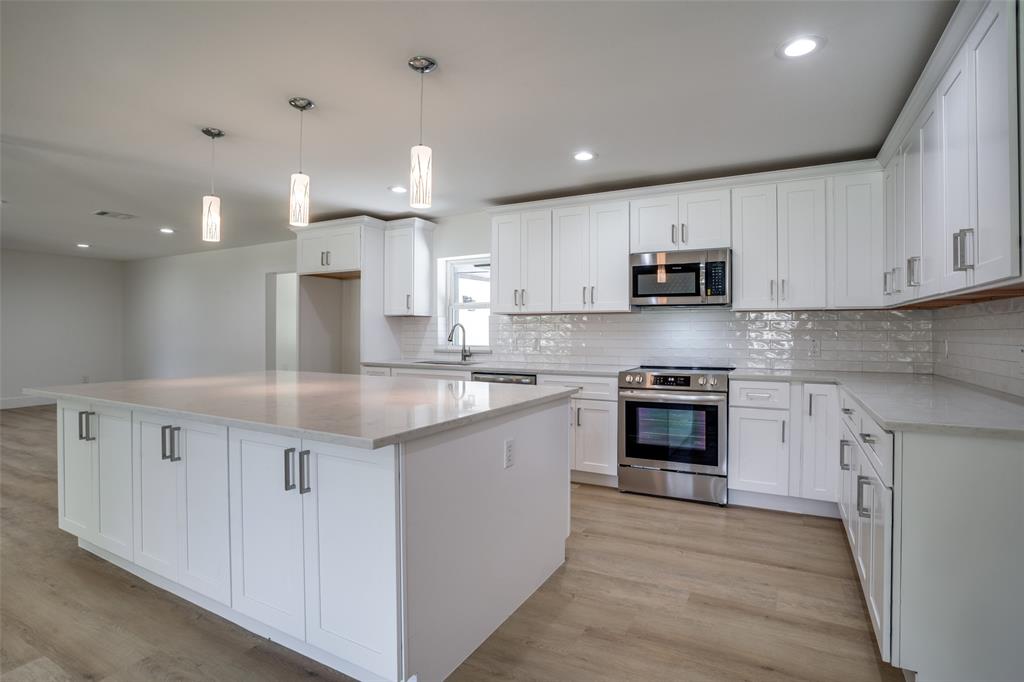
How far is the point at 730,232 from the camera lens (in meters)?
3.89

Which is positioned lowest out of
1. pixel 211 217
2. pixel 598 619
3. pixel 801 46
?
pixel 598 619

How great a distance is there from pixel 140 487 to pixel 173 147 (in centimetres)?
226

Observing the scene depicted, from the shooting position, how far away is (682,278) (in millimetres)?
3959

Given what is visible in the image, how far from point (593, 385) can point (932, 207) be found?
7.75ft

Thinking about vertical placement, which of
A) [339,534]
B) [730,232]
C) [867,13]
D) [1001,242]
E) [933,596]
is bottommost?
[933,596]

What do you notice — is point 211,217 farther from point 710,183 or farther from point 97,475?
point 710,183

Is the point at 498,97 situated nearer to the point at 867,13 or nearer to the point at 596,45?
the point at 596,45

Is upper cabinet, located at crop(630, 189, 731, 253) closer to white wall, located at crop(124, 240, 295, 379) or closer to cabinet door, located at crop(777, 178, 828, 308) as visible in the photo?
cabinet door, located at crop(777, 178, 828, 308)

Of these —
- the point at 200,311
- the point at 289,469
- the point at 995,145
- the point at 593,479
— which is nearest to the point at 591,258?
the point at 593,479

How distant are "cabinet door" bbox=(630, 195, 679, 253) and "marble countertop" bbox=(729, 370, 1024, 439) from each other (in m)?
1.41

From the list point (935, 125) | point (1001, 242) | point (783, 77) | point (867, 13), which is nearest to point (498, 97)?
point (783, 77)

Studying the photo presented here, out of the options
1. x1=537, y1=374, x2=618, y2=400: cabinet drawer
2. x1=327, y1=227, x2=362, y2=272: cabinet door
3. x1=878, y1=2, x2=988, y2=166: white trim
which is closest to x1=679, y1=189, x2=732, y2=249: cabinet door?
x1=878, y1=2, x2=988, y2=166: white trim

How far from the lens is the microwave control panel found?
382 cm

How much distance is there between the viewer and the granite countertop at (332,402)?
1.68 metres
